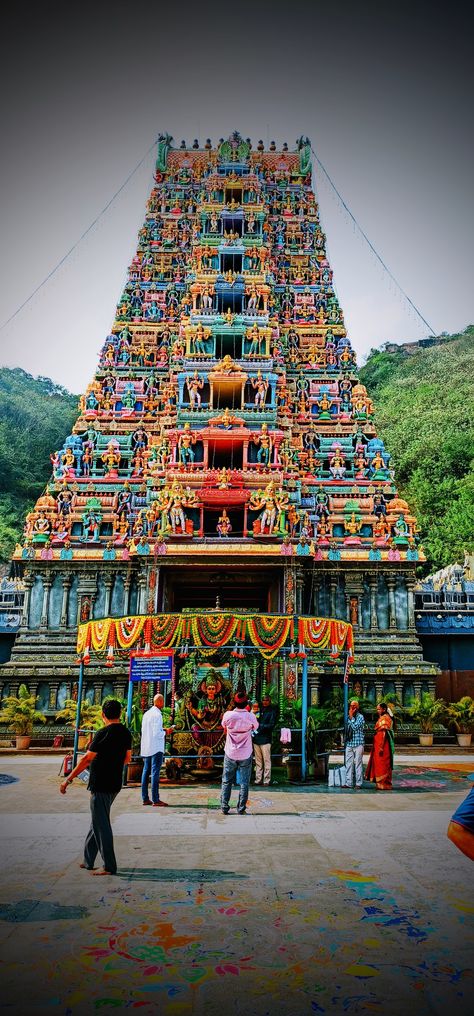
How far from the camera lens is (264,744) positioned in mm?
12359

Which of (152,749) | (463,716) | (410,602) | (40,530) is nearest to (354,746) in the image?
(152,749)

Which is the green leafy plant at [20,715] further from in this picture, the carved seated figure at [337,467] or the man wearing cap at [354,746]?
the carved seated figure at [337,467]

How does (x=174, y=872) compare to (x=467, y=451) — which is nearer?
(x=174, y=872)

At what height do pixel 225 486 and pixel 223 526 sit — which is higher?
pixel 225 486

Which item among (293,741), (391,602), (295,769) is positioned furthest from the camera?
(391,602)

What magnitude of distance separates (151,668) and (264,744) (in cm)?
249

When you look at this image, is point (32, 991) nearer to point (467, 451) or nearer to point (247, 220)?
point (247, 220)

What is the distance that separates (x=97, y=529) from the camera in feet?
73.4

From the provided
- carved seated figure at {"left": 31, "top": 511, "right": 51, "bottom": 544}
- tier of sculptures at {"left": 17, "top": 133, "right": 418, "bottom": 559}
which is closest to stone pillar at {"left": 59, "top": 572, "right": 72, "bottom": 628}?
tier of sculptures at {"left": 17, "top": 133, "right": 418, "bottom": 559}

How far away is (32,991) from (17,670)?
1701 centimetres

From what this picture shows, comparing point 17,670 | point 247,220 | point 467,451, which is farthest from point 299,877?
point 467,451

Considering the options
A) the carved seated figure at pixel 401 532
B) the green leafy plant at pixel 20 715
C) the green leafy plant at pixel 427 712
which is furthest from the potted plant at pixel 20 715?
the carved seated figure at pixel 401 532

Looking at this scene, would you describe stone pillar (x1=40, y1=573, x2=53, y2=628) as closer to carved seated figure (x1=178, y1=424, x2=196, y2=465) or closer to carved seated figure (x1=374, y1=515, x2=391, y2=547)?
Result: carved seated figure (x1=178, y1=424, x2=196, y2=465)

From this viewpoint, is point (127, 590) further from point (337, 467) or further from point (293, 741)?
point (293, 741)
